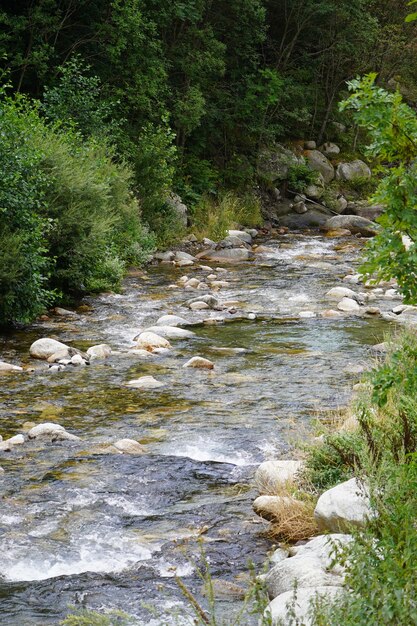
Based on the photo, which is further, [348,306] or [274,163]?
[274,163]

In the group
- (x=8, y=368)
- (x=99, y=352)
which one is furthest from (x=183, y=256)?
(x=8, y=368)

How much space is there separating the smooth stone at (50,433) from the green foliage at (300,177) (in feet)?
68.9

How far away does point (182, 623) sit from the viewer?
163 inches

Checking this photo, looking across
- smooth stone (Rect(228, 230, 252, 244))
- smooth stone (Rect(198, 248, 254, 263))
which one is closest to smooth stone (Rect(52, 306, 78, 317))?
smooth stone (Rect(198, 248, 254, 263))

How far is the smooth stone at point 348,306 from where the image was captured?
13798mm

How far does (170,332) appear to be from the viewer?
Answer: 12.1 metres

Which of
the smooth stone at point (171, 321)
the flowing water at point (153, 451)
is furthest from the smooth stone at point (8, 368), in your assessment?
the smooth stone at point (171, 321)

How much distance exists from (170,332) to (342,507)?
718cm

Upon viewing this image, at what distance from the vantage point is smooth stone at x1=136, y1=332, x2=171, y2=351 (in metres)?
11.2

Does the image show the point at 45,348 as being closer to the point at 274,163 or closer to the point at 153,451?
the point at 153,451

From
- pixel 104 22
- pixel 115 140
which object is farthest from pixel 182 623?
pixel 104 22

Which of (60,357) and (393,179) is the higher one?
(393,179)

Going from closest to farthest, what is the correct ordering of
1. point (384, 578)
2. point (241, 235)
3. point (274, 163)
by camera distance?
point (384, 578)
point (241, 235)
point (274, 163)

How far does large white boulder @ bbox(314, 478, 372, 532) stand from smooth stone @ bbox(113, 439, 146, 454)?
7.45 feet
